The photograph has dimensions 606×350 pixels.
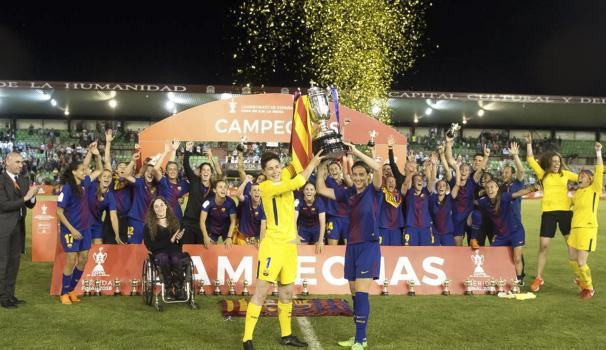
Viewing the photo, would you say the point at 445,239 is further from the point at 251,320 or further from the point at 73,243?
the point at 73,243

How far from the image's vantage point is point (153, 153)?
12281 millimetres

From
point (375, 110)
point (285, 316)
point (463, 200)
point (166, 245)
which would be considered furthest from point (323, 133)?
point (375, 110)

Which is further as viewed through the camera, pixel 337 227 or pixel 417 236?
pixel 337 227

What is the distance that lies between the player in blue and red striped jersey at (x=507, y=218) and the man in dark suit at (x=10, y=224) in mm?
6621

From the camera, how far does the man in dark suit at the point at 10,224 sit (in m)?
7.81

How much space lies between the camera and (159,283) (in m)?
8.28

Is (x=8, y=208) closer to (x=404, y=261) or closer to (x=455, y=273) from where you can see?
(x=404, y=261)

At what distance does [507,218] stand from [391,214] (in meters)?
1.80

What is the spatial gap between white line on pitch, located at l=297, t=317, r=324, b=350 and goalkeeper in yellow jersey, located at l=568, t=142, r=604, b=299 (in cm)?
435

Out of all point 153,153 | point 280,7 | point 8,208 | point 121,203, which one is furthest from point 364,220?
point 280,7

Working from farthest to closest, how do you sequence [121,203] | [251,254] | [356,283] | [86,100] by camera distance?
[86,100]
[121,203]
[251,254]
[356,283]

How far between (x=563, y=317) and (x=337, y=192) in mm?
3535

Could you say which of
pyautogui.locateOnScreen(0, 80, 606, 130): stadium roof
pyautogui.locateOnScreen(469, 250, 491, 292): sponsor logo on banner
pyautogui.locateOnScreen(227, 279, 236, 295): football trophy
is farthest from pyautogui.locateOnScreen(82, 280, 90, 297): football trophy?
pyautogui.locateOnScreen(0, 80, 606, 130): stadium roof

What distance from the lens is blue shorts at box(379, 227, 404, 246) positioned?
32.7 feet
